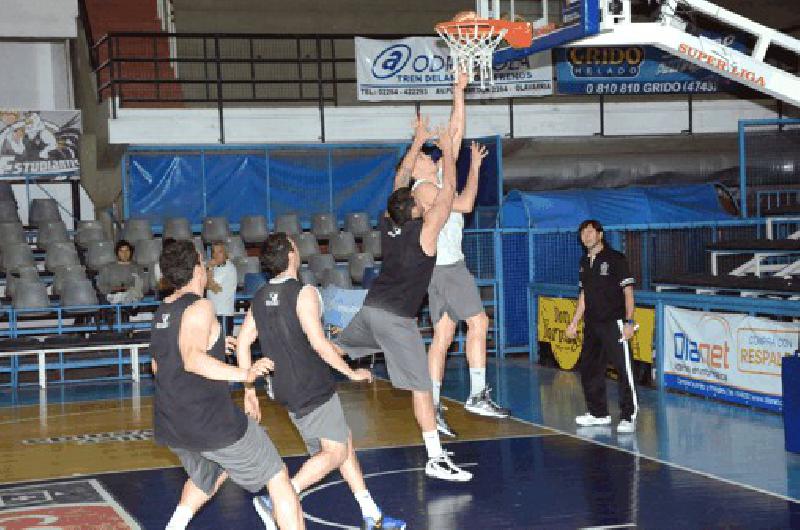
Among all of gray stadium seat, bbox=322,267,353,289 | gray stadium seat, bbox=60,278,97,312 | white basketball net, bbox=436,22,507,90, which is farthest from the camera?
gray stadium seat, bbox=322,267,353,289

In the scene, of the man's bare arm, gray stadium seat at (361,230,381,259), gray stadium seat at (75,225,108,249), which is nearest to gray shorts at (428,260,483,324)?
the man's bare arm

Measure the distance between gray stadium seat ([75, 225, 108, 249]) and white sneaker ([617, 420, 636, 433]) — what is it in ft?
40.1

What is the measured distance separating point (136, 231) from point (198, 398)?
1465cm

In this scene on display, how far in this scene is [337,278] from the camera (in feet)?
66.4

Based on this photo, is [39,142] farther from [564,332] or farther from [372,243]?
[564,332]

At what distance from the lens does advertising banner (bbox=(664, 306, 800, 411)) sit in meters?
13.1

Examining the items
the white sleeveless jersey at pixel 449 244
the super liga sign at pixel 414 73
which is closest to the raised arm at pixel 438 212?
the white sleeveless jersey at pixel 449 244

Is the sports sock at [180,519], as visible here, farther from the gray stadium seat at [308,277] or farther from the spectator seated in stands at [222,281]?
the gray stadium seat at [308,277]

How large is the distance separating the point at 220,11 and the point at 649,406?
17.2 metres

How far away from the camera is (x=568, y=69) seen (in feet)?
76.6

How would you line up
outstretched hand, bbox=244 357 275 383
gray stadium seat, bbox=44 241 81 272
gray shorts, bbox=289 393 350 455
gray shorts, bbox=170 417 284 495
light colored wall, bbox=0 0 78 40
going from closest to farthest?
outstretched hand, bbox=244 357 275 383 < gray shorts, bbox=170 417 284 495 < gray shorts, bbox=289 393 350 455 < gray stadium seat, bbox=44 241 81 272 < light colored wall, bbox=0 0 78 40

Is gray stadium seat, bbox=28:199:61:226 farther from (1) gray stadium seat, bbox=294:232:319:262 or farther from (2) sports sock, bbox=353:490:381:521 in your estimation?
(2) sports sock, bbox=353:490:381:521

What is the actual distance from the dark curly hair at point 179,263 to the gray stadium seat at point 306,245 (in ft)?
45.8

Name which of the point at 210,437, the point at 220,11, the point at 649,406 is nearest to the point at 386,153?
the point at 220,11
